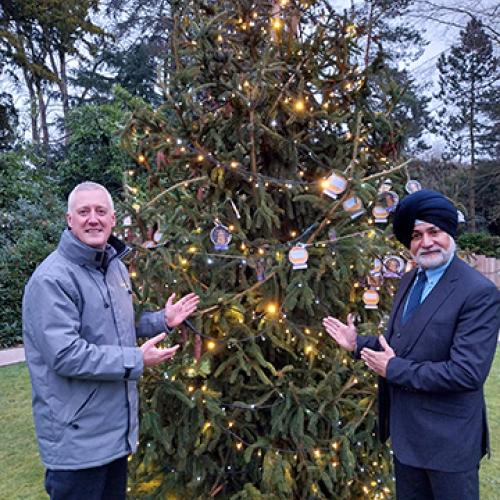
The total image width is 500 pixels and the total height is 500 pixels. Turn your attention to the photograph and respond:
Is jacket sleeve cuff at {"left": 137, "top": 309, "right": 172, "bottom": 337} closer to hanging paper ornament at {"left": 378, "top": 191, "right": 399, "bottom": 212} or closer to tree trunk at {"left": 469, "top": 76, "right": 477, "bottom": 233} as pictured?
hanging paper ornament at {"left": 378, "top": 191, "right": 399, "bottom": 212}

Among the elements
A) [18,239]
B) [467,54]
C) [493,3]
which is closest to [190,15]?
[18,239]

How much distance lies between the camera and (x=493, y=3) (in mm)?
12070

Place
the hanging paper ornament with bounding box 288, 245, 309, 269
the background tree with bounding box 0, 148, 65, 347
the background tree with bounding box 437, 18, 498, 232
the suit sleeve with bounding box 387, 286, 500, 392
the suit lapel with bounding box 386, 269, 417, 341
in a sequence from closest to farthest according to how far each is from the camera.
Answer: the suit sleeve with bounding box 387, 286, 500, 392
the suit lapel with bounding box 386, 269, 417, 341
the hanging paper ornament with bounding box 288, 245, 309, 269
the background tree with bounding box 0, 148, 65, 347
the background tree with bounding box 437, 18, 498, 232

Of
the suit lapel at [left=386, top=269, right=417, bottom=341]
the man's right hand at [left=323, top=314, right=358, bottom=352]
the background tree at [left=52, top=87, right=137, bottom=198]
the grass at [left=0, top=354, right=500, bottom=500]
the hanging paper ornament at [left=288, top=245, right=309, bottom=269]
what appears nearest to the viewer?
the suit lapel at [left=386, top=269, right=417, bottom=341]

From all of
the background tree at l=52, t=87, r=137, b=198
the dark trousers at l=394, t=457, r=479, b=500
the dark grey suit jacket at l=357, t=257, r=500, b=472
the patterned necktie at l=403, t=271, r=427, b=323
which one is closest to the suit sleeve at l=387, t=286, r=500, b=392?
the dark grey suit jacket at l=357, t=257, r=500, b=472

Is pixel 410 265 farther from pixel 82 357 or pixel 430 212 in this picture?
pixel 82 357

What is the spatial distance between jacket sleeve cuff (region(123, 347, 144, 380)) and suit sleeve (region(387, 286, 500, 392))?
3.40 ft

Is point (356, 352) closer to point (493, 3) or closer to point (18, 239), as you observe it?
point (18, 239)

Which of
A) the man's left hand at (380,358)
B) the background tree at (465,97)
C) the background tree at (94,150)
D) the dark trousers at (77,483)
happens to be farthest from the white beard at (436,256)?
the background tree at (465,97)

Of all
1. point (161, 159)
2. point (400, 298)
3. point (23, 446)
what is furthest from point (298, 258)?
point (23, 446)

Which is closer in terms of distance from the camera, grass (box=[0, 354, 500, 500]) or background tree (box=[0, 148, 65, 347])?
grass (box=[0, 354, 500, 500])

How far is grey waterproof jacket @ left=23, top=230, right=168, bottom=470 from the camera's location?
6.06ft

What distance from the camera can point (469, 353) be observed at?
1789mm

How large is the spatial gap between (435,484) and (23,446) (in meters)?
4.03
